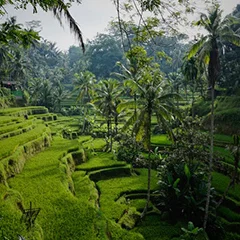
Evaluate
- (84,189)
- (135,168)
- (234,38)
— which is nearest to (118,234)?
(84,189)

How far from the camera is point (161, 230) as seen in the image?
37.6 feet

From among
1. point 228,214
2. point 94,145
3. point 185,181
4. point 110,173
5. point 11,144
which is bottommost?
point 228,214

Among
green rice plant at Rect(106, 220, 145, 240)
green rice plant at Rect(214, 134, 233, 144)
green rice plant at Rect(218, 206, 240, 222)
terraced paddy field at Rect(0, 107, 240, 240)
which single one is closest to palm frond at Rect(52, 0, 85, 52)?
terraced paddy field at Rect(0, 107, 240, 240)

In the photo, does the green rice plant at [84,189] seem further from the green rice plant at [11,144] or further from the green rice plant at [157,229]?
the green rice plant at [11,144]

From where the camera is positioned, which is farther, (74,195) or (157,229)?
(74,195)

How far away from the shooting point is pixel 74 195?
41.6ft

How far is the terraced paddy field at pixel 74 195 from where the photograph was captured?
7468 millimetres

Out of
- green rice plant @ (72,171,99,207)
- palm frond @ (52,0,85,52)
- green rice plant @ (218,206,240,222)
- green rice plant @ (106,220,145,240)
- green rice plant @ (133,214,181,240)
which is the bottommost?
green rice plant @ (218,206,240,222)

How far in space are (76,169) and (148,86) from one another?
26.6ft

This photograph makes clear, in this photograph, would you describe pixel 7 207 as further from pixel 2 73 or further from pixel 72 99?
pixel 72 99

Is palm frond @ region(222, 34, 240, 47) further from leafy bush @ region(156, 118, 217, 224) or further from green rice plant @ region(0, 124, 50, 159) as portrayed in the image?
green rice plant @ region(0, 124, 50, 159)

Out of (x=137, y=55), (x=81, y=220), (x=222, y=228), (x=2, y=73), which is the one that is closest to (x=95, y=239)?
(x=81, y=220)

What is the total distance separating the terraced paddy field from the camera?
747cm

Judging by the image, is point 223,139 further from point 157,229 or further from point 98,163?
point 157,229
